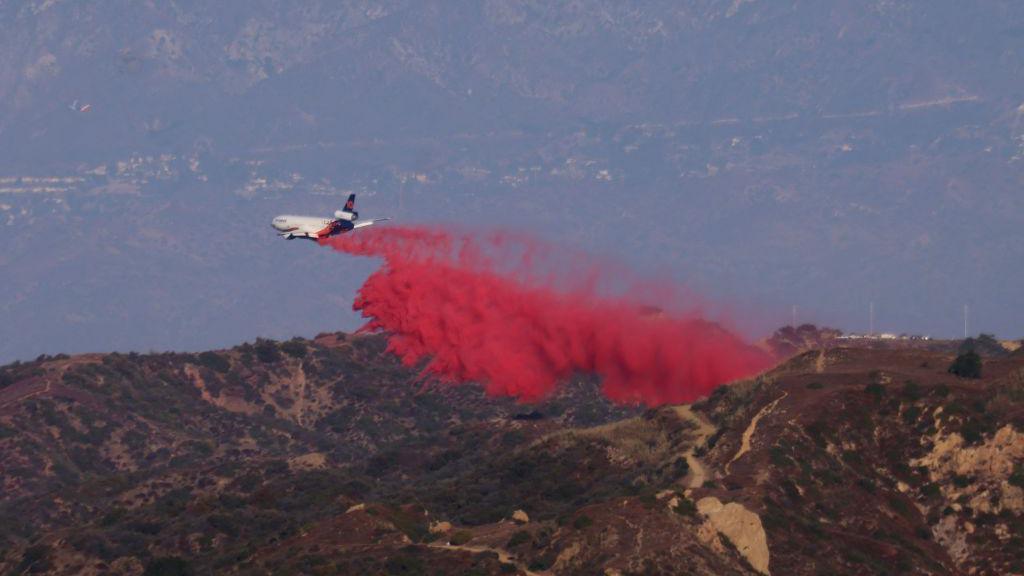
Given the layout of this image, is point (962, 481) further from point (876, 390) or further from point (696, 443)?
point (696, 443)

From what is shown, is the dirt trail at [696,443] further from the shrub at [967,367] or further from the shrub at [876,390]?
the shrub at [967,367]


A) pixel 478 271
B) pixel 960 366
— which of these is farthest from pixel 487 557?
pixel 478 271

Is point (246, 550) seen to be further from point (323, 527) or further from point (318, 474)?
point (318, 474)

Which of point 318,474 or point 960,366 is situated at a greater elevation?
point 960,366

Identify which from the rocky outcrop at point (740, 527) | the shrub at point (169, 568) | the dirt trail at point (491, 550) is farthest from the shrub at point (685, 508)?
the shrub at point (169, 568)

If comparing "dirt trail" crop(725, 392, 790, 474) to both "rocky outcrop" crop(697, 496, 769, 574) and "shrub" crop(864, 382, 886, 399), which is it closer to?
"shrub" crop(864, 382, 886, 399)

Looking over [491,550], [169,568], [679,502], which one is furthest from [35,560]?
[679,502]

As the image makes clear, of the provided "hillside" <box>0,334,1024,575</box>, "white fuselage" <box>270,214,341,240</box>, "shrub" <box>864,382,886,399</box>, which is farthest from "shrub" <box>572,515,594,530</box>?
"white fuselage" <box>270,214,341,240</box>
